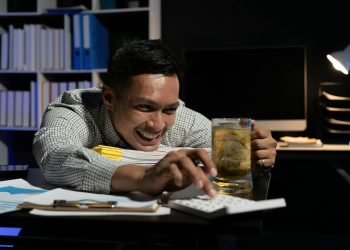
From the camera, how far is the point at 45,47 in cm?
295

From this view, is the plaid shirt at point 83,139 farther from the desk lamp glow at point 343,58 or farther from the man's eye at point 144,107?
Answer: the desk lamp glow at point 343,58

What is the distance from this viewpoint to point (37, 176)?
100cm

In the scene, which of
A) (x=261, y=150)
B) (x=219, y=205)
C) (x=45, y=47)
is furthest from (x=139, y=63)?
(x=45, y=47)

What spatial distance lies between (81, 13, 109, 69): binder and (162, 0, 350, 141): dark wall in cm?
47

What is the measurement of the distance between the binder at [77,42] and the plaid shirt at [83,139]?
1642mm

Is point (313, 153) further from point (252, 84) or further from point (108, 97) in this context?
point (108, 97)

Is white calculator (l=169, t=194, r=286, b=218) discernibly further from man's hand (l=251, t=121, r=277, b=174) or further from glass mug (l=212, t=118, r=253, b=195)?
man's hand (l=251, t=121, r=277, b=174)

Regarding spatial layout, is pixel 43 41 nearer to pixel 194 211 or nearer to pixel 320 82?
pixel 320 82

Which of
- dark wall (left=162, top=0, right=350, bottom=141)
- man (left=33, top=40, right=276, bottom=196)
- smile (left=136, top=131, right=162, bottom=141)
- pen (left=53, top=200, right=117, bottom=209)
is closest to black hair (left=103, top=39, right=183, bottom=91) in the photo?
man (left=33, top=40, right=276, bottom=196)

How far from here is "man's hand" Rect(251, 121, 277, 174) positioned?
96 centimetres

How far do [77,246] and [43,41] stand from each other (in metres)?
2.26

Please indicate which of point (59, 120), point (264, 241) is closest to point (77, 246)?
point (59, 120)

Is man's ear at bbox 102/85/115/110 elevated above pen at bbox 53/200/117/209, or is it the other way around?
man's ear at bbox 102/85/115/110

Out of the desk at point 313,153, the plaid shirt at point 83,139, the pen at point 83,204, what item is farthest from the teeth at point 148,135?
the desk at point 313,153
